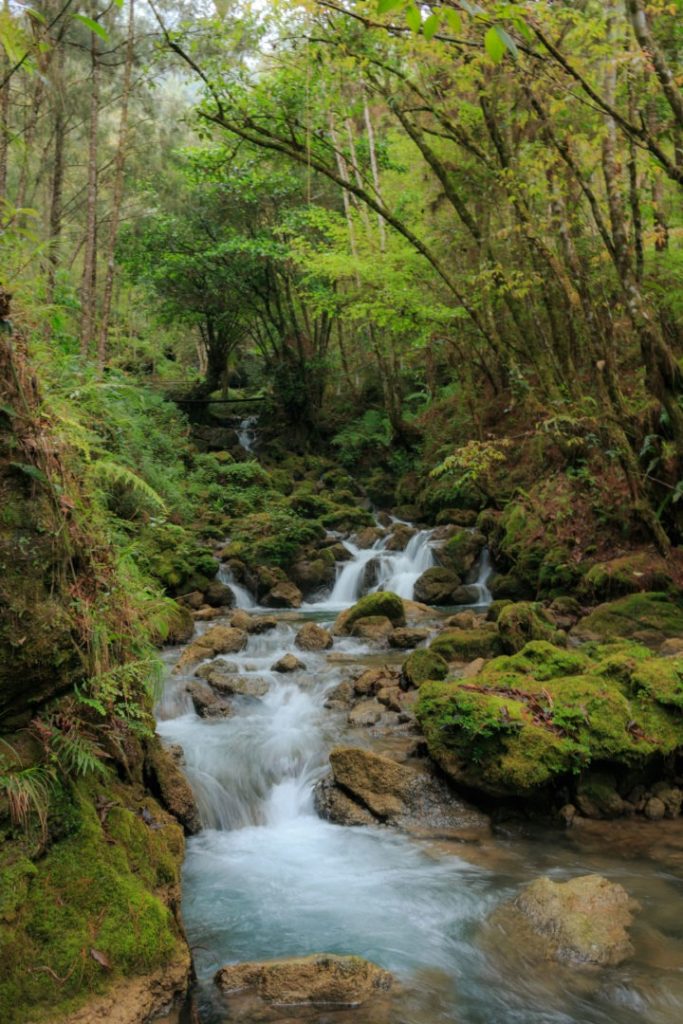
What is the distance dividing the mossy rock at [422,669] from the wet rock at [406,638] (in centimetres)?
182

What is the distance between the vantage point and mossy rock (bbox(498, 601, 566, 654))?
27.2 feet

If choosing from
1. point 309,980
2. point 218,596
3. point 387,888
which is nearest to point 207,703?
point 387,888

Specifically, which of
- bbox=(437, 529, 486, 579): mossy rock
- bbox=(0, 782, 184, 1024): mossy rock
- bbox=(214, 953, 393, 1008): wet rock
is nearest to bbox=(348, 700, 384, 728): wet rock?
bbox=(214, 953, 393, 1008): wet rock

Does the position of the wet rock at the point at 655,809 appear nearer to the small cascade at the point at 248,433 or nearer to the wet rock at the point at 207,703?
the wet rock at the point at 207,703

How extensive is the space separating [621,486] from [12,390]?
9665 millimetres

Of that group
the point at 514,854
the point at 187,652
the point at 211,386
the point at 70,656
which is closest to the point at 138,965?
the point at 70,656

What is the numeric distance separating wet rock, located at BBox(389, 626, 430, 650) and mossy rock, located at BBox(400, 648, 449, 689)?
1.82 metres

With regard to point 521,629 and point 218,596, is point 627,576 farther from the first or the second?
point 218,596

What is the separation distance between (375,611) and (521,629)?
9.72 ft

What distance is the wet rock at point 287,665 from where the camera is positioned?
8.79 meters

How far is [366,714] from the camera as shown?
736 cm

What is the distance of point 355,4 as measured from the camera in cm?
700

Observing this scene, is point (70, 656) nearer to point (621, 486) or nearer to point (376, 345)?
point (621, 486)

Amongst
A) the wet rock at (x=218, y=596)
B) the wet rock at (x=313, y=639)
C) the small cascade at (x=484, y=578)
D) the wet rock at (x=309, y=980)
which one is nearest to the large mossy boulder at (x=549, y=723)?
the wet rock at (x=309, y=980)
